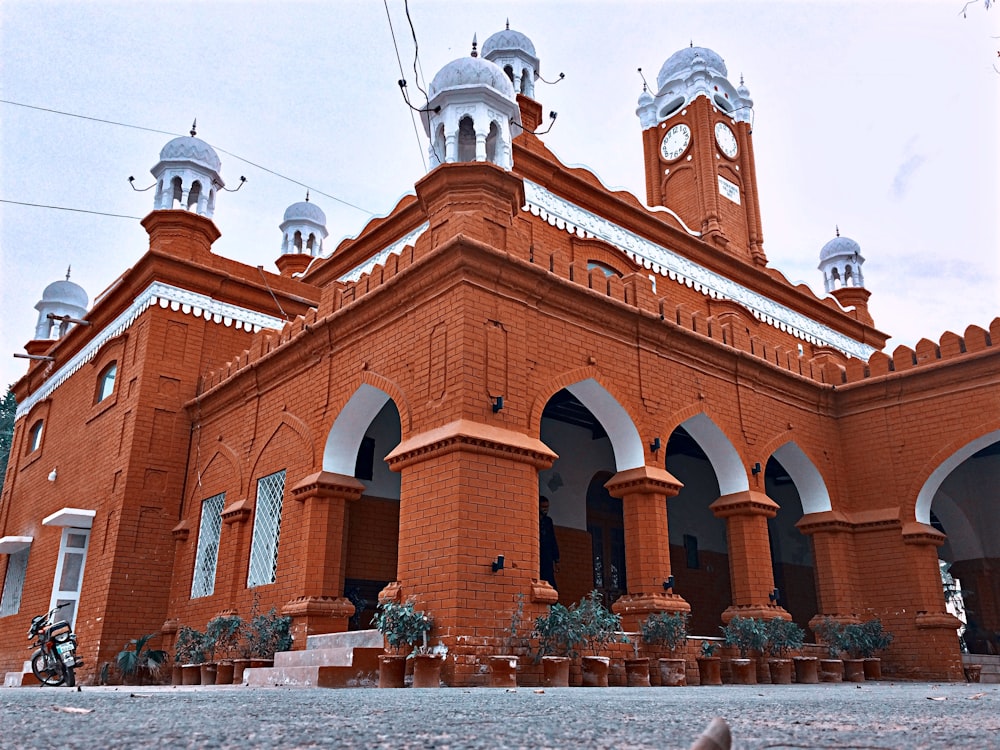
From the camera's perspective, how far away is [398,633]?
25.8ft

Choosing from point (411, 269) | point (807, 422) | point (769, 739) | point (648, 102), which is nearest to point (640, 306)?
point (411, 269)

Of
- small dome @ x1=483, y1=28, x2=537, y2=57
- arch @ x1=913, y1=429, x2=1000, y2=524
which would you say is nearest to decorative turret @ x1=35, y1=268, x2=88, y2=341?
Result: small dome @ x1=483, y1=28, x2=537, y2=57

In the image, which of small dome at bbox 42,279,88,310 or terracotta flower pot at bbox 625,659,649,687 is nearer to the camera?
terracotta flower pot at bbox 625,659,649,687

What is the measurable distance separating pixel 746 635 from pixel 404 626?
4.43 m

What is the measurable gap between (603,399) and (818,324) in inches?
426

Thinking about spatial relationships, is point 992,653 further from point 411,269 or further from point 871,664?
point 411,269

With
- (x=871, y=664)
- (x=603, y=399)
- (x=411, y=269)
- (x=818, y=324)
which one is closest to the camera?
(x=411, y=269)

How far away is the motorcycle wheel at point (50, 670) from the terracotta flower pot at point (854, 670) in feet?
32.2

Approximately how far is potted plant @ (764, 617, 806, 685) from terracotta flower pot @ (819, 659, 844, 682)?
616 millimetres

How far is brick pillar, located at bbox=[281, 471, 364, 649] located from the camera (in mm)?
9711

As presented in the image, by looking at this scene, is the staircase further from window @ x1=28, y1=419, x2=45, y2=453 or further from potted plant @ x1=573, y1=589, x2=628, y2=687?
window @ x1=28, y1=419, x2=45, y2=453

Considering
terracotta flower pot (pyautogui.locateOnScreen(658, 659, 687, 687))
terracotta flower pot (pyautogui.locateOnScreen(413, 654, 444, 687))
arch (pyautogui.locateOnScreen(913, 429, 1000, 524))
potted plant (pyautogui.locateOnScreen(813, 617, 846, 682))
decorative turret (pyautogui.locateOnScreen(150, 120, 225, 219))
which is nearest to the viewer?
terracotta flower pot (pyautogui.locateOnScreen(413, 654, 444, 687))

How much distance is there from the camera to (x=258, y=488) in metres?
11.7

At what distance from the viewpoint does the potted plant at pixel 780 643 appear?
1005 centimetres
